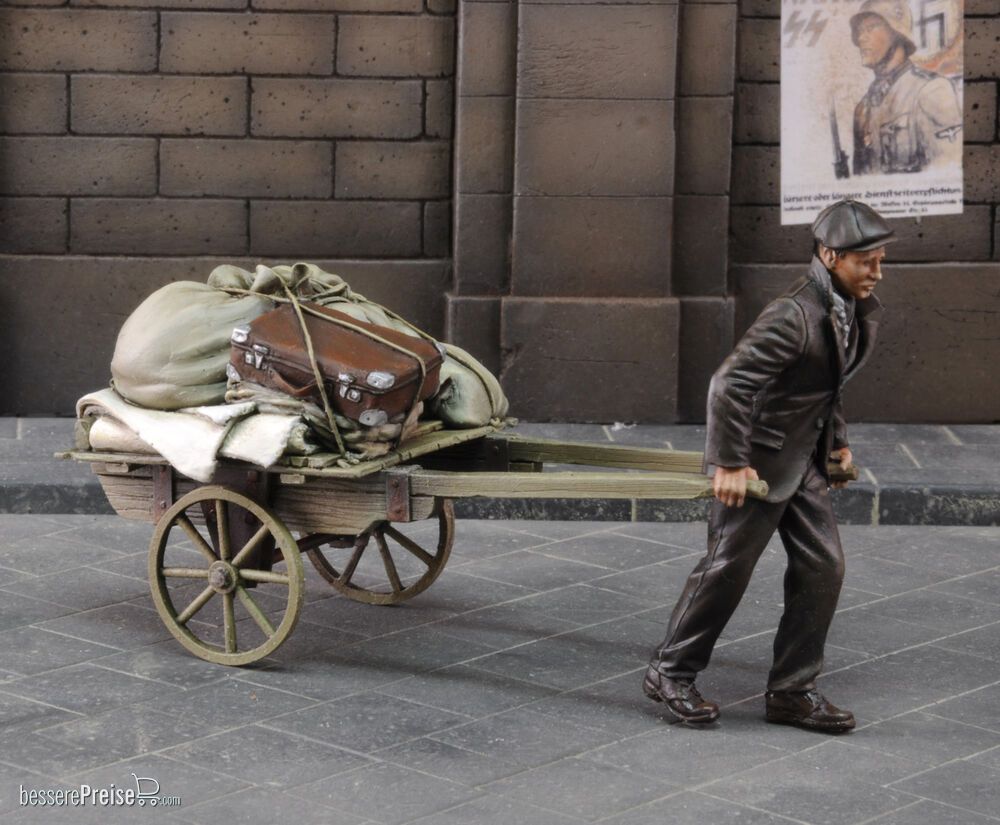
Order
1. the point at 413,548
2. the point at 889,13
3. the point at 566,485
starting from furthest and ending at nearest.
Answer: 1. the point at 889,13
2. the point at 413,548
3. the point at 566,485

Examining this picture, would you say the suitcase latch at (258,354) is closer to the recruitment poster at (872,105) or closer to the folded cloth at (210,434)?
the folded cloth at (210,434)

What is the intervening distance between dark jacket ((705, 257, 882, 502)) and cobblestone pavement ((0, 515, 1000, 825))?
0.80 metres

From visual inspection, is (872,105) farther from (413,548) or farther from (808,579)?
(808,579)

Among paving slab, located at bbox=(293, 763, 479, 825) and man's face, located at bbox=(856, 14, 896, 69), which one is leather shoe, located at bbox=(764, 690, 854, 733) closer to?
paving slab, located at bbox=(293, 763, 479, 825)

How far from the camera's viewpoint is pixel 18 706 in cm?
509

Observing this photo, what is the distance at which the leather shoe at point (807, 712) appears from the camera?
4.96 meters

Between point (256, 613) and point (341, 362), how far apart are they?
0.88 m

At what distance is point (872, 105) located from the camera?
9.35m

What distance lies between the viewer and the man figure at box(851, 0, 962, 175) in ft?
30.5

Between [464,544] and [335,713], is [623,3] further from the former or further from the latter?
[335,713]

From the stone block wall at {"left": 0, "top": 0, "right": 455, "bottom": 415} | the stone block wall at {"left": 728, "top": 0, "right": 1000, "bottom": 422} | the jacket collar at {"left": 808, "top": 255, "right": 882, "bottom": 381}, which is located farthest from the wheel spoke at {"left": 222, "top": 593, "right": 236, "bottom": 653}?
the stone block wall at {"left": 728, "top": 0, "right": 1000, "bottom": 422}

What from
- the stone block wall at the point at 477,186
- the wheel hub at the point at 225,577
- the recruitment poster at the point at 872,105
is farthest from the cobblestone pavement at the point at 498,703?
the recruitment poster at the point at 872,105

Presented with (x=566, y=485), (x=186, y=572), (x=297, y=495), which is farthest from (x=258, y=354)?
(x=566, y=485)

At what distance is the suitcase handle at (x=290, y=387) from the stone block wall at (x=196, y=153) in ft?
13.5
